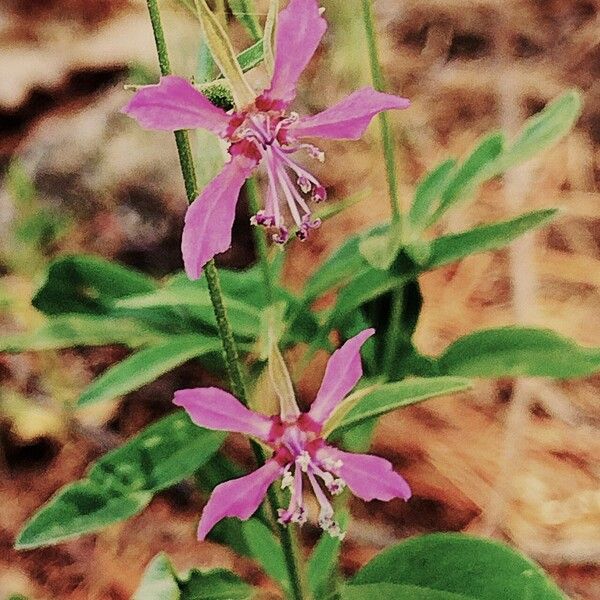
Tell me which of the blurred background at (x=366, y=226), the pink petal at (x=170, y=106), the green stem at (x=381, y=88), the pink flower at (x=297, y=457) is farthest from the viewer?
the blurred background at (x=366, y=226)

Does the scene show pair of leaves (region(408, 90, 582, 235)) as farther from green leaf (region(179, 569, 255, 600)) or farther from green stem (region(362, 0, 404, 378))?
green leaf (region(179, 569, 255, 600))

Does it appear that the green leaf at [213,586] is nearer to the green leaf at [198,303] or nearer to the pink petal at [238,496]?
the pink petal at [238,496]

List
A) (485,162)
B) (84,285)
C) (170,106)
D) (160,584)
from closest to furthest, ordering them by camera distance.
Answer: (170,106), (160,584), (485,162), (84,285)

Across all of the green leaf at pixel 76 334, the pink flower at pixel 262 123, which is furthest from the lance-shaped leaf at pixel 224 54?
the green leaf at pixel 76 334

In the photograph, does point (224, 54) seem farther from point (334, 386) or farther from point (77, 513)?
point (77, 513)

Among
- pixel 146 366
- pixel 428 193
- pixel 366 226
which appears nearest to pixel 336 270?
pixel 428 193

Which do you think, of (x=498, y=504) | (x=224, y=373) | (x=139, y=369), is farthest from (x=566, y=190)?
(x=139, y=369)

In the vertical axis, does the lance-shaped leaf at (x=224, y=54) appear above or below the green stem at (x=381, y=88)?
above
